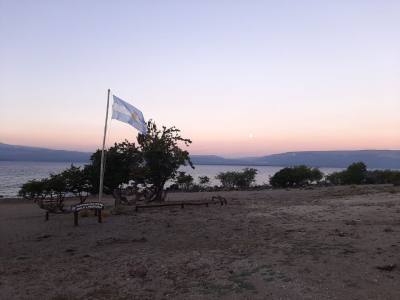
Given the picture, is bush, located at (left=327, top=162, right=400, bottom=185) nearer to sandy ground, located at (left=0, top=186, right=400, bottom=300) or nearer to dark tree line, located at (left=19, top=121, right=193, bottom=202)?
dark tree line, located at (left=19, top=121, right=193, bottom=202)

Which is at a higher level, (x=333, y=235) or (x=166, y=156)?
(x=166, y=156)

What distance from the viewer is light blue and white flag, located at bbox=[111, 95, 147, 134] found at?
1987cm

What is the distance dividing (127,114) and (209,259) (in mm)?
12116

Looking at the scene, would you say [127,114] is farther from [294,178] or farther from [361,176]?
[361,176]

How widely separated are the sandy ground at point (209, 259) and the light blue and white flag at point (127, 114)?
229 inches

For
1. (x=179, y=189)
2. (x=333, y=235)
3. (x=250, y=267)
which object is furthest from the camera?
(x=179, y=189)

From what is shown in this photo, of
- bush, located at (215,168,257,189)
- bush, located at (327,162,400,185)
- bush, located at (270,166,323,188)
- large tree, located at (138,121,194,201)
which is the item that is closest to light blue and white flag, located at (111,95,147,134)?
large tree, located at (138,121,194,201)

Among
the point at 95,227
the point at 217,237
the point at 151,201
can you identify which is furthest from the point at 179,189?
the point at 217,237

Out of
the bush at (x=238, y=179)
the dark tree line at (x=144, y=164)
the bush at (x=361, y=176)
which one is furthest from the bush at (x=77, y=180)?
the bush at (x=361, y=176)

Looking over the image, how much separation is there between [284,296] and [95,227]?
9628mm

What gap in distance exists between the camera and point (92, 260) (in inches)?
389

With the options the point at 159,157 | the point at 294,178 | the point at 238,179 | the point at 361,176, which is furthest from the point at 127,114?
the point at 361,176

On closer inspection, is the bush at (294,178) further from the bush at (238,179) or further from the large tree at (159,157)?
the large tree at (159,157)

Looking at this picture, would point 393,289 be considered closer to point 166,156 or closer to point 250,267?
point 250,267
